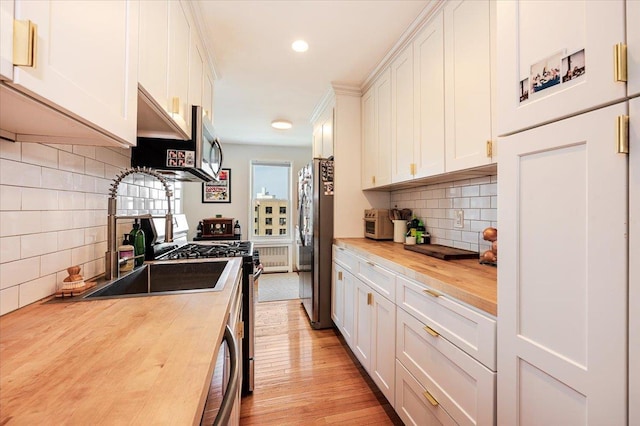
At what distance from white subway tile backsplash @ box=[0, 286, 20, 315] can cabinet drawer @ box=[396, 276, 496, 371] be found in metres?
1.45

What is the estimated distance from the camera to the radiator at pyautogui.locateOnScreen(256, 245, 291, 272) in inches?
210

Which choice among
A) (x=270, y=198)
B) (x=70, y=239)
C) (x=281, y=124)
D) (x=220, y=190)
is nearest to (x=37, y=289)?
(x=70, y=239)

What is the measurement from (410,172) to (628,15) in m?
1.45

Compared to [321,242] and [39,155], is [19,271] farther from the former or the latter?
[321,242]

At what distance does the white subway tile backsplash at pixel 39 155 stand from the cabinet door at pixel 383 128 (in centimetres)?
204

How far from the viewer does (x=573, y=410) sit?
0.68 meters

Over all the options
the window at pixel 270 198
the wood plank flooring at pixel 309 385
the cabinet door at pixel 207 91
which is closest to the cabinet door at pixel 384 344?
the wood plank flooring at pixel 309 385

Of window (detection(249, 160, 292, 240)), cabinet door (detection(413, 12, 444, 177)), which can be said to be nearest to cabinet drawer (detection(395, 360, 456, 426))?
cabinet door (detection(413, 12, 444, 177))

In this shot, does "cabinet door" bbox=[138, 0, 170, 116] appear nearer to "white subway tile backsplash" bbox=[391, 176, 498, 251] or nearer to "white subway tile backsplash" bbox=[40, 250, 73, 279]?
"white subway tile backsplash" bbox=[40, 250, 73, 279]

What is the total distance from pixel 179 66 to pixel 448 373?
1933 millimetres

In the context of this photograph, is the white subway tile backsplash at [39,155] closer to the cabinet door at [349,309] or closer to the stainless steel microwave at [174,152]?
the stainless steel microwave at [174,152]

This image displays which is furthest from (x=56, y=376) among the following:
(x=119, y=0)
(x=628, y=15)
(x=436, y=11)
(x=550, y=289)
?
(x=436, y=11)

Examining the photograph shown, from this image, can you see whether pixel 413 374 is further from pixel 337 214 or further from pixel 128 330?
pixel 337 214

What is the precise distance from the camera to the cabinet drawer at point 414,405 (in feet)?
3.92
